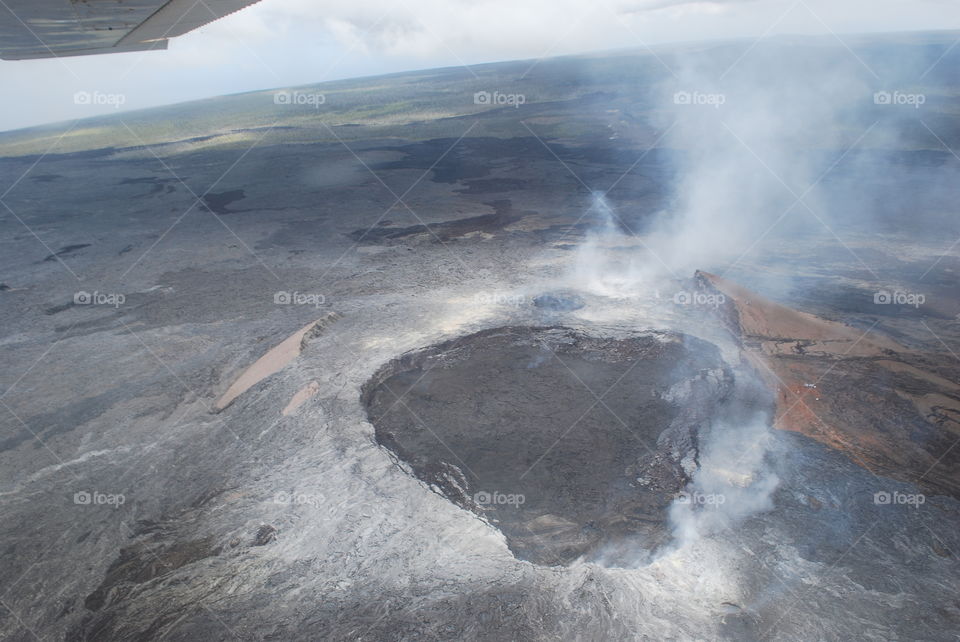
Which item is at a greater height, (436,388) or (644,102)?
(644,102)

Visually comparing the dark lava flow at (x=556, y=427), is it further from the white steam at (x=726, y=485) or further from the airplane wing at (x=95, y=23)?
the airplane wing at (x=95, y=23)

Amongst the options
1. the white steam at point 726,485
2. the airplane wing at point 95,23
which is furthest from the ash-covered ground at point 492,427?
the airplane wing at point 95,23

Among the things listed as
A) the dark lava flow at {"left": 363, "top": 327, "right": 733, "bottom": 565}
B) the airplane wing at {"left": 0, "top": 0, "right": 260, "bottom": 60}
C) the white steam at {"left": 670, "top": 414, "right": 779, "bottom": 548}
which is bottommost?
the white steam at {"left": 670, "top": 414, "right": 779, "bottom": 548}

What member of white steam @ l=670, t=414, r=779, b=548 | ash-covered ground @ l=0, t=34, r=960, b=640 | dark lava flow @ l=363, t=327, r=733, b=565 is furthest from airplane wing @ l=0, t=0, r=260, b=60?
white steam @ l=670, t=414, r=779, b=548

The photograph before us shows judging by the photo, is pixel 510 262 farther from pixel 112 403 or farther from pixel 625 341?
pixel 112 403

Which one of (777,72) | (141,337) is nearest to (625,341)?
(141,337)

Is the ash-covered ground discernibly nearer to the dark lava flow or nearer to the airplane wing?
the dark lava flow

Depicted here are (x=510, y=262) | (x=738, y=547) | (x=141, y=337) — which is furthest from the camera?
(x=510, y=262)
